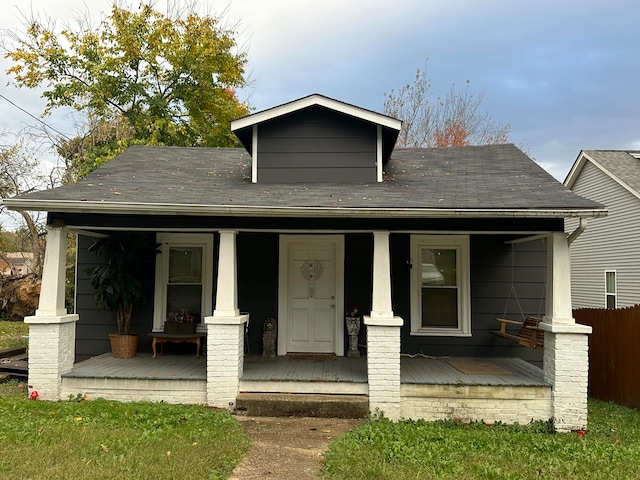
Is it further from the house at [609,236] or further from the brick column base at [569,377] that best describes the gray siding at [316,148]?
the house at [609,236]

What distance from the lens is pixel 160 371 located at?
6.14m

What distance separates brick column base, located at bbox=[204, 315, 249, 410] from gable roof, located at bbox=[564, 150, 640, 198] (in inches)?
439

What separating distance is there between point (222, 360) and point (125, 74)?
525 inches

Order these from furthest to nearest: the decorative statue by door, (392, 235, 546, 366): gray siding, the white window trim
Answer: the white window trim, (392, 235, 546, 366): gray siding, the decorative statue by door

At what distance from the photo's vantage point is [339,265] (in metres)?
7.45

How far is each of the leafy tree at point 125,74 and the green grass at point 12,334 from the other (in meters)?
5.21

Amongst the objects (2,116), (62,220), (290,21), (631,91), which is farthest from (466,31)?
(2,116)

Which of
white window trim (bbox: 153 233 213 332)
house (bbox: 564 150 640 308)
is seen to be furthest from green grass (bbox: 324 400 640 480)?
house (bbox: 564 150 640 308)

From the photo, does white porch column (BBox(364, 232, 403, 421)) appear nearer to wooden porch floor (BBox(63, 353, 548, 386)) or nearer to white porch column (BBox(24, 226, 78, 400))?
wooden porch floor (BBox(63, 353, 548, 386))

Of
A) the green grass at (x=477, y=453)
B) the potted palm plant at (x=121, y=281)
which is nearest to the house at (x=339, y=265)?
the potted palm plant at (x=121, y=281)

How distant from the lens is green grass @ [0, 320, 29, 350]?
9867 millimetres

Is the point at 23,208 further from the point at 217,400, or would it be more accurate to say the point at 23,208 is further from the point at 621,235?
the point at 621,235

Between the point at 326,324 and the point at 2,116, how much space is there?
14.3m

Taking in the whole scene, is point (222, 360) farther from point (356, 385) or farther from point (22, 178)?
point (22, 178)
